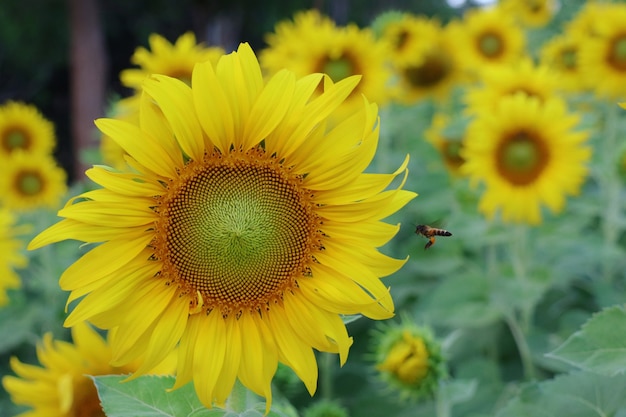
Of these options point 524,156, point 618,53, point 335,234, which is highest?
point 618,53

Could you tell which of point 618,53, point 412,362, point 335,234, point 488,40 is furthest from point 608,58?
point 335,234

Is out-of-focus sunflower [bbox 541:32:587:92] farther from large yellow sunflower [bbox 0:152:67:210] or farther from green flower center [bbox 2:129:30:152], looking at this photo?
green flower center [bbox 2:129:30:152]

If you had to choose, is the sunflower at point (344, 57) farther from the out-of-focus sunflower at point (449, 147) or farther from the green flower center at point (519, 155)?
the green flower center at point (519, 155)

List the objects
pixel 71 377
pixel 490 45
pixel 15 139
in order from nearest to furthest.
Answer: pixel 71 377 → pixel 15 139 → pixel 490 45

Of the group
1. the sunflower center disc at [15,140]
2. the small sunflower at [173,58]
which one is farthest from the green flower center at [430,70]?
the sunflower center disc at [15,140]

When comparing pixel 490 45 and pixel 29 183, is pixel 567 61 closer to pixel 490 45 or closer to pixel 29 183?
pixel 490 45

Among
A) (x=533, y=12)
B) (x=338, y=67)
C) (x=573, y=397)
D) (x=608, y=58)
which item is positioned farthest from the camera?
(x=533, y=12)

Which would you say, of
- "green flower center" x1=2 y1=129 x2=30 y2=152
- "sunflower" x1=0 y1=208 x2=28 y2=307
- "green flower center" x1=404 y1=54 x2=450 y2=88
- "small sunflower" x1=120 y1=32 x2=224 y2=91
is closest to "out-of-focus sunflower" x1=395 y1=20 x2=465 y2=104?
"green flower center" x1=404 y1=54 x2=450 y2=88
